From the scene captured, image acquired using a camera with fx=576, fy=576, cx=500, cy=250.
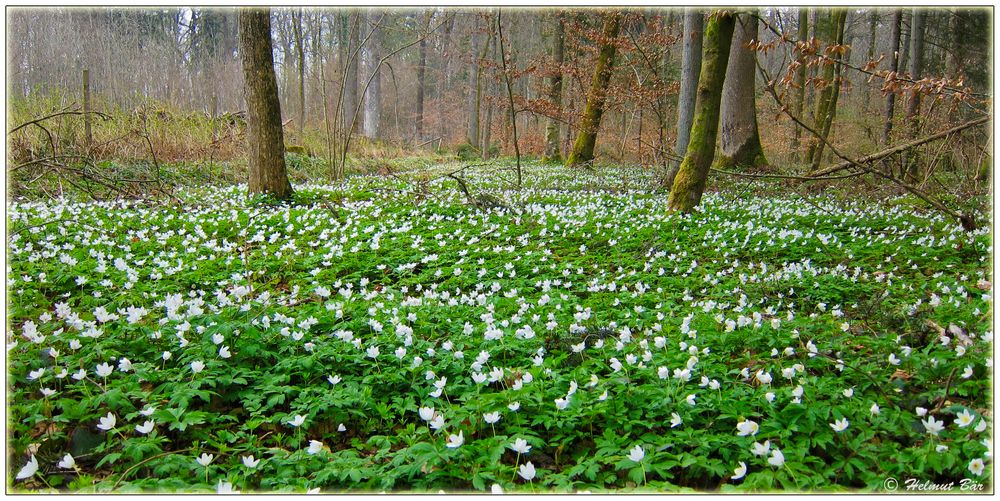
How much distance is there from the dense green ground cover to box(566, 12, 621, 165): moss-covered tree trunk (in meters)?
12.3

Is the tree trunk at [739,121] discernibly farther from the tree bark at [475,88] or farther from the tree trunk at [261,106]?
the tree bark at [475,88]

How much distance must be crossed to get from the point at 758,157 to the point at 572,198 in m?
5.59

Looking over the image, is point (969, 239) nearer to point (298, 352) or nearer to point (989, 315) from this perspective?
point (989, 315)

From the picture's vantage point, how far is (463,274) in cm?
522

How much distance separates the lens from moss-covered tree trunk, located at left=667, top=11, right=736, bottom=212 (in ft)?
24.2

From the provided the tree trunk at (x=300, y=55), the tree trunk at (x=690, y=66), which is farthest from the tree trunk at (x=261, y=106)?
the tree trunk at (x=690, y=66)

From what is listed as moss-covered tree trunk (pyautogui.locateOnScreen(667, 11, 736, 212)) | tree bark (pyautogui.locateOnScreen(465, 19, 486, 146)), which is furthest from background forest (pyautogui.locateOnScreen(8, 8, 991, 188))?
moss-covered tree trunk (pyautogui.locateOnScreen(667, 11, 736, 212))

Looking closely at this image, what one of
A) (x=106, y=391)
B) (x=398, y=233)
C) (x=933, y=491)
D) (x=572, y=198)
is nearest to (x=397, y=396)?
(x=106, y=391)

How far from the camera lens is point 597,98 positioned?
17.0 meters

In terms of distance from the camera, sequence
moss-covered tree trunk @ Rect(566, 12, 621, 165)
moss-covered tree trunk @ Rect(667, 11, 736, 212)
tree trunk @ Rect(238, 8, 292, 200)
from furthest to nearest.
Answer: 1. moss-covered tree trunk @ Rect(566, 12, 621, 165)
2. tree trunk @ Rect(238, 8, 292, 200)
3. moss-covered tree trunk @ Rect(667, 11, 736, 212)
